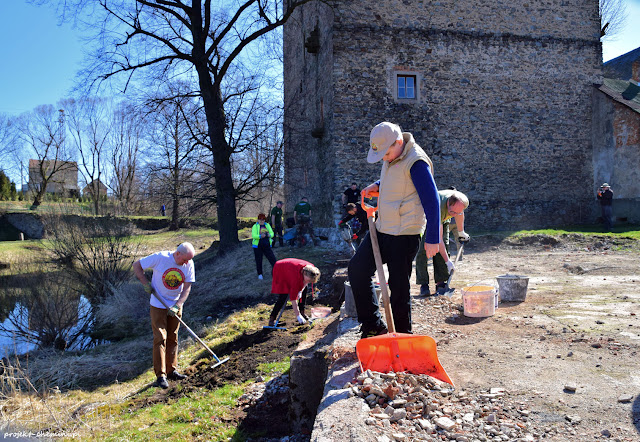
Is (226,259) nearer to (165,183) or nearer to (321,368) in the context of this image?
(165,183)

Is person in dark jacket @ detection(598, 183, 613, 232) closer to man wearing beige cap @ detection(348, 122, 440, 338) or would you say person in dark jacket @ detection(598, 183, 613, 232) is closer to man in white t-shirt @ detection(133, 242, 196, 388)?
man wearing beige cap @ detection(348, 122, 440, 338)

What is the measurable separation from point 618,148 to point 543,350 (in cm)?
1285

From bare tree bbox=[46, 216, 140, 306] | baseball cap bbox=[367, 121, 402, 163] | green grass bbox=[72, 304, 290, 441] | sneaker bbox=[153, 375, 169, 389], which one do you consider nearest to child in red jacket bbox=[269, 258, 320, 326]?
green grass bbox=[72, 304, 290, 441]

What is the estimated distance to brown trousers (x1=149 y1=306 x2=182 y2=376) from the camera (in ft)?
19.7

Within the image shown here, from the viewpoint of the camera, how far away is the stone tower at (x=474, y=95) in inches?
525

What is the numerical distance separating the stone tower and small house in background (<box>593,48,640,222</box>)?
316 mm

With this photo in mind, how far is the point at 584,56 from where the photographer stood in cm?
1467

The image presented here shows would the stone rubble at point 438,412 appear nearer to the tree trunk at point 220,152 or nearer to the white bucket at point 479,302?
the white bucket at point 479,302

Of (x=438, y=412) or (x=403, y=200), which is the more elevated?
(x=403, y=200)

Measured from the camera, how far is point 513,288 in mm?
5621

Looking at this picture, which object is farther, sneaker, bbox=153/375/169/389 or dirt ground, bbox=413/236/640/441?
sneaker, bbox=153/375/169/389

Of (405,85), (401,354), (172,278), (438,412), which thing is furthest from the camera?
(405,85)

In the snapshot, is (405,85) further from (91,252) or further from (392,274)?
(392,274)

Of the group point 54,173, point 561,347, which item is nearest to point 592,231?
point 561,347
